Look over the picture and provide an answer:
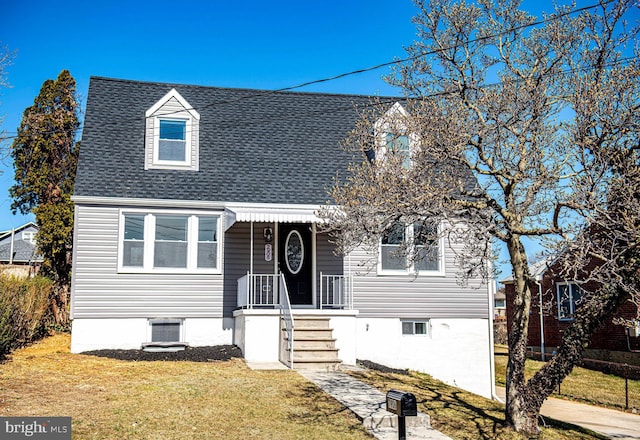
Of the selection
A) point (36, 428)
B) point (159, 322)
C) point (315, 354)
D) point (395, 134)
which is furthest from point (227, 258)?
point (36, 428)

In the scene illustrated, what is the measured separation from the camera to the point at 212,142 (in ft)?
57.4

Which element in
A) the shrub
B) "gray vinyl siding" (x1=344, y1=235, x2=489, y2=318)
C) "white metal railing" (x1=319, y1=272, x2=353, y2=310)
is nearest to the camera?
the shrub

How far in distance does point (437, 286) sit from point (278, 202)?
4.71 meters

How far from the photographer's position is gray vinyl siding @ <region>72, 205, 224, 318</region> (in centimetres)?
1523

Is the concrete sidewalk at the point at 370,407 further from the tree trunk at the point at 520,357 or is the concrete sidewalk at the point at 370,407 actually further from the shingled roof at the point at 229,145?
the shingled roof at the point at 229,145

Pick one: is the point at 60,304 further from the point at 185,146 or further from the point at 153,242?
the point at 185,146

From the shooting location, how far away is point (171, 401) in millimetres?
9781

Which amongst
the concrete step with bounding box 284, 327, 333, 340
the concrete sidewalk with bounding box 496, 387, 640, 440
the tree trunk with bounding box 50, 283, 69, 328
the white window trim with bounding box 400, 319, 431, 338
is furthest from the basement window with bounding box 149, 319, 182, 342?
the concrete sidewalk with bounding box 496, 387, 640, 440

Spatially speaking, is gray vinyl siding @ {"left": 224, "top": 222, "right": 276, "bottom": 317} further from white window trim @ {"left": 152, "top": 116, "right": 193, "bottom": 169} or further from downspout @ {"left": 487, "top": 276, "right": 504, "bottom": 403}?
downspout @ {"left": 487, "top": 276, "right": 504, "bottom": 403}

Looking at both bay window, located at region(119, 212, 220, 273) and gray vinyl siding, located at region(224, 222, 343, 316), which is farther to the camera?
gray vinyl siding, located at region(224, 222, 343, 316)

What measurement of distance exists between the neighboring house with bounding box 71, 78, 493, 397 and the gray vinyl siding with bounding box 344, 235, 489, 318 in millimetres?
34

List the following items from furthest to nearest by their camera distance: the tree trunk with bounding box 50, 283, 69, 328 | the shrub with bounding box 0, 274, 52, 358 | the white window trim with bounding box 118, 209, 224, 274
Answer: the tree trunk with bounding box 50, 283, 69, 328 → the white window trim with bounding box 118, 209, 224, 274 → the shrub with bounding box 0, 274, 52, 358

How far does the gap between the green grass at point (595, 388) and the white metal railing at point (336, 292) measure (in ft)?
22.7

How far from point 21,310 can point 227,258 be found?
4.94m
